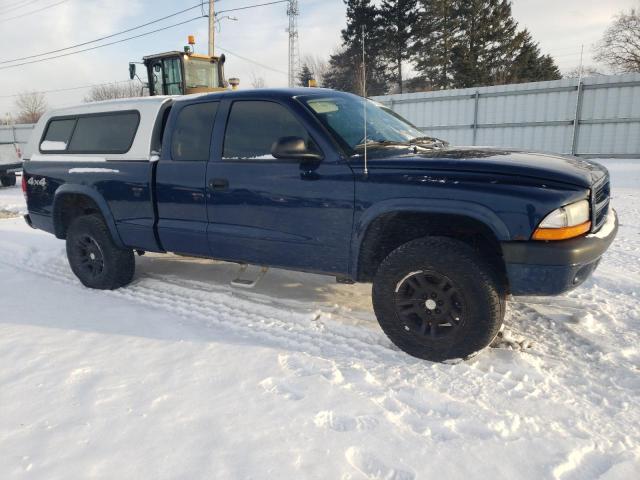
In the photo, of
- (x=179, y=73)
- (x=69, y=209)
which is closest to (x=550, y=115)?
(x=179, y=73)

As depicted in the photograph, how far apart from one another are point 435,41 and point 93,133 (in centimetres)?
3121

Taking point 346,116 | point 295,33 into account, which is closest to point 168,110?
point 346,116

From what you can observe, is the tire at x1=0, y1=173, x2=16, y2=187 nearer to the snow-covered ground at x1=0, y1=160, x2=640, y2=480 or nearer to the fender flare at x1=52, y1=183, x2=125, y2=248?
the fender flare at x1=52, y1=183, x2=125, y2=248

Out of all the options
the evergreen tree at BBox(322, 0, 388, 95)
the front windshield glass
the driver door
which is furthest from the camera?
the evergreen tree at BBox(322, 0, 388, 95)

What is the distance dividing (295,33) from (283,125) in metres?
43.2

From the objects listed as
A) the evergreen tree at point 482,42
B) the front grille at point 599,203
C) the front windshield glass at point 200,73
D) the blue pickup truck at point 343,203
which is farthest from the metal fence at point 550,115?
the evergreen tree at point 482,42

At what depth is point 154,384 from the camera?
270cm

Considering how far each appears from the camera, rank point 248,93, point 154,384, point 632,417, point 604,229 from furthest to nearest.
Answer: point 248,93
point 604,229
point 154,384
point 632,417

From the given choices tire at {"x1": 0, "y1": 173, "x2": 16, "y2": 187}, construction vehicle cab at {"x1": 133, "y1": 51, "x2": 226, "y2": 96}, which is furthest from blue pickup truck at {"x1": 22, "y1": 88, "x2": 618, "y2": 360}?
tire at {"x1": 0, "y1": 173, "x2": 16, "y2": 187}

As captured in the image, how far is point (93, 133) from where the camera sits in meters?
4.48

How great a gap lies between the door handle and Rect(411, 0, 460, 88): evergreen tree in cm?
3039

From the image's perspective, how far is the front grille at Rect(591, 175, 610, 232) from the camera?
2682 millimetres

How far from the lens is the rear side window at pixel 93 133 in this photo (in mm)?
4207

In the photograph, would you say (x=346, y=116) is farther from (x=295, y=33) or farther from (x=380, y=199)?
(x=295, y=33)
